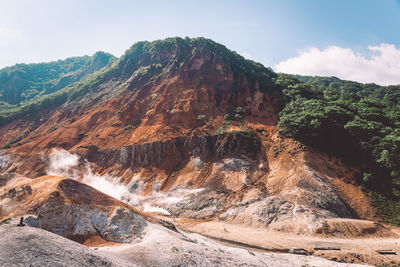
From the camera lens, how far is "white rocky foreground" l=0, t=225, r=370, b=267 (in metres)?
8.72

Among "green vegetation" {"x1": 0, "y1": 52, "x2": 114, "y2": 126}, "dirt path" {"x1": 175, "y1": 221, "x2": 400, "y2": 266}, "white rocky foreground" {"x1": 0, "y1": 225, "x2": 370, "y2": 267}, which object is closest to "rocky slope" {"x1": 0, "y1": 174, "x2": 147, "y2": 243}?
"white rocky foreground" {"x1": 0, "y1": 225, "x2": 370, "y2": 267}

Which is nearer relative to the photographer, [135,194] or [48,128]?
[135,194]

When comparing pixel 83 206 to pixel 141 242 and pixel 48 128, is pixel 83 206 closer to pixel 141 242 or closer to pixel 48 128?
pixel 141 242

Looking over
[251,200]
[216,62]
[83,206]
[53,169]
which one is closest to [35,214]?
[83,206]

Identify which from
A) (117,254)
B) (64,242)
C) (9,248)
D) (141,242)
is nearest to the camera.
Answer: (9,248)

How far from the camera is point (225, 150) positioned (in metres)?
38.9

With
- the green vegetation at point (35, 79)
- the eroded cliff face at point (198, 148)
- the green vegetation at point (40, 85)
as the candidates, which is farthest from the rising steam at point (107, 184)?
the green vegetation at point (35, 79)

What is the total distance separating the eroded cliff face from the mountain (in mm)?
208

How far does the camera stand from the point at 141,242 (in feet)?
47.0

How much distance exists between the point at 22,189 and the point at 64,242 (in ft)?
32.7

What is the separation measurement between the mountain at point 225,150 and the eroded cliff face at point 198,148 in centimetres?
21

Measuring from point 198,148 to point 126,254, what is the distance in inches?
1148

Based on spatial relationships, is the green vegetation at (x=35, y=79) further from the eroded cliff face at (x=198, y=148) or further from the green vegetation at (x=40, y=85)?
the eroded cliff face at (x=198, y=148)

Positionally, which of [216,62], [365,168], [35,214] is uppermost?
[216,62]
